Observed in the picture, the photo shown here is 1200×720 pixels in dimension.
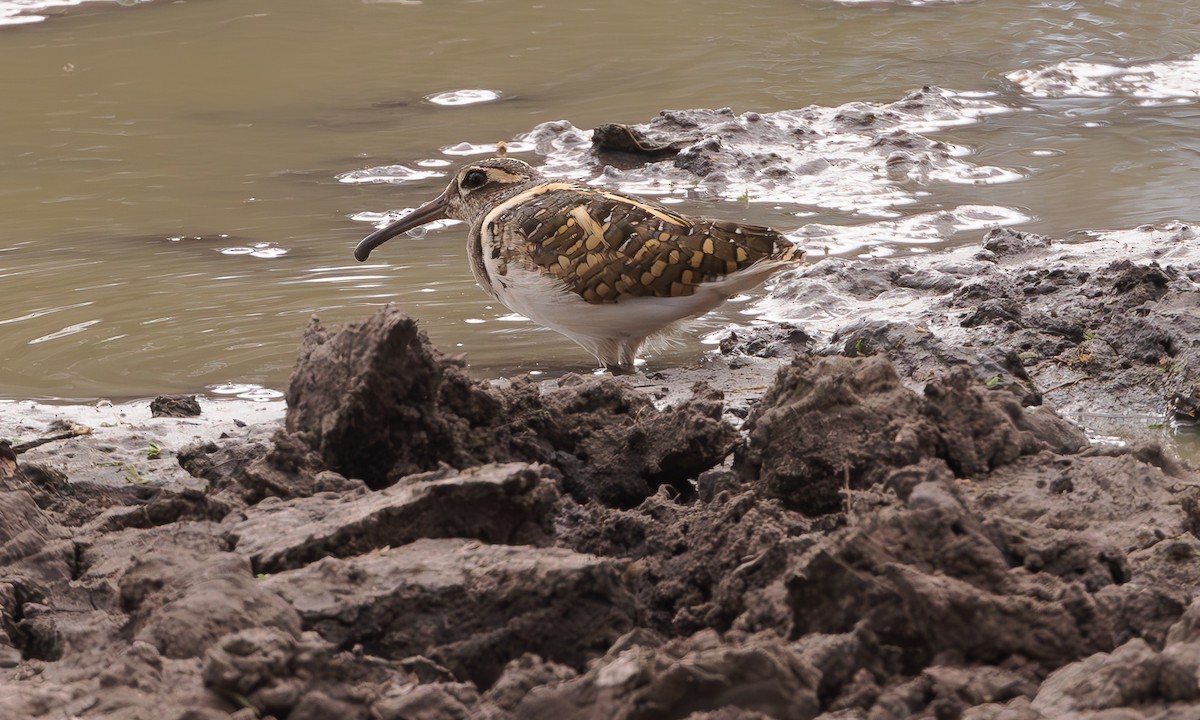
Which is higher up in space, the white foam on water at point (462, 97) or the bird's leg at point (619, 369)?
the white foam on water at point (462, 97)

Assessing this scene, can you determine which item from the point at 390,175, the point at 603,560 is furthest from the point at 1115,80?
the point at 603,560

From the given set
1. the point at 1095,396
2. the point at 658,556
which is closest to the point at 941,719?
the point at 658,556

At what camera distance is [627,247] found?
7.12m

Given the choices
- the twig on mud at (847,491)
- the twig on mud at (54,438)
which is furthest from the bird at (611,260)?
the twig on mud at (847,491)

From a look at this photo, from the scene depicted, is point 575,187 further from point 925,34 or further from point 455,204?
point 925,34

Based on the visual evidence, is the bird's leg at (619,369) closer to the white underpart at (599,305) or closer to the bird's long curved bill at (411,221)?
the white underpart at (599,305)

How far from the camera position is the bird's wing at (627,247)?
7.08 m

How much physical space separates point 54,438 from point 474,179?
2.62m

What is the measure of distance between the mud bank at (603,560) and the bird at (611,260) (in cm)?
148

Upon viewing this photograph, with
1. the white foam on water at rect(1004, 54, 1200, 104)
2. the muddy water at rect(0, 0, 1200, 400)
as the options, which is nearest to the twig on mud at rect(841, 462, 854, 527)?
the muddy water at rect(0, 0, 1200, 400)

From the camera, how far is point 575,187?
7.59 meters

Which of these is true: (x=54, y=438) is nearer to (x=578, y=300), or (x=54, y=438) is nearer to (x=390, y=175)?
(x=578, y=300)

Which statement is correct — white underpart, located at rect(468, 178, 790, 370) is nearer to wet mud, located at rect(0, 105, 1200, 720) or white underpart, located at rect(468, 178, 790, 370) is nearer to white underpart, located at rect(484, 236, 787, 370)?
white underpart, located at rect(484, 236, 787, 370)

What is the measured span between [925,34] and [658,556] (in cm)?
1361
